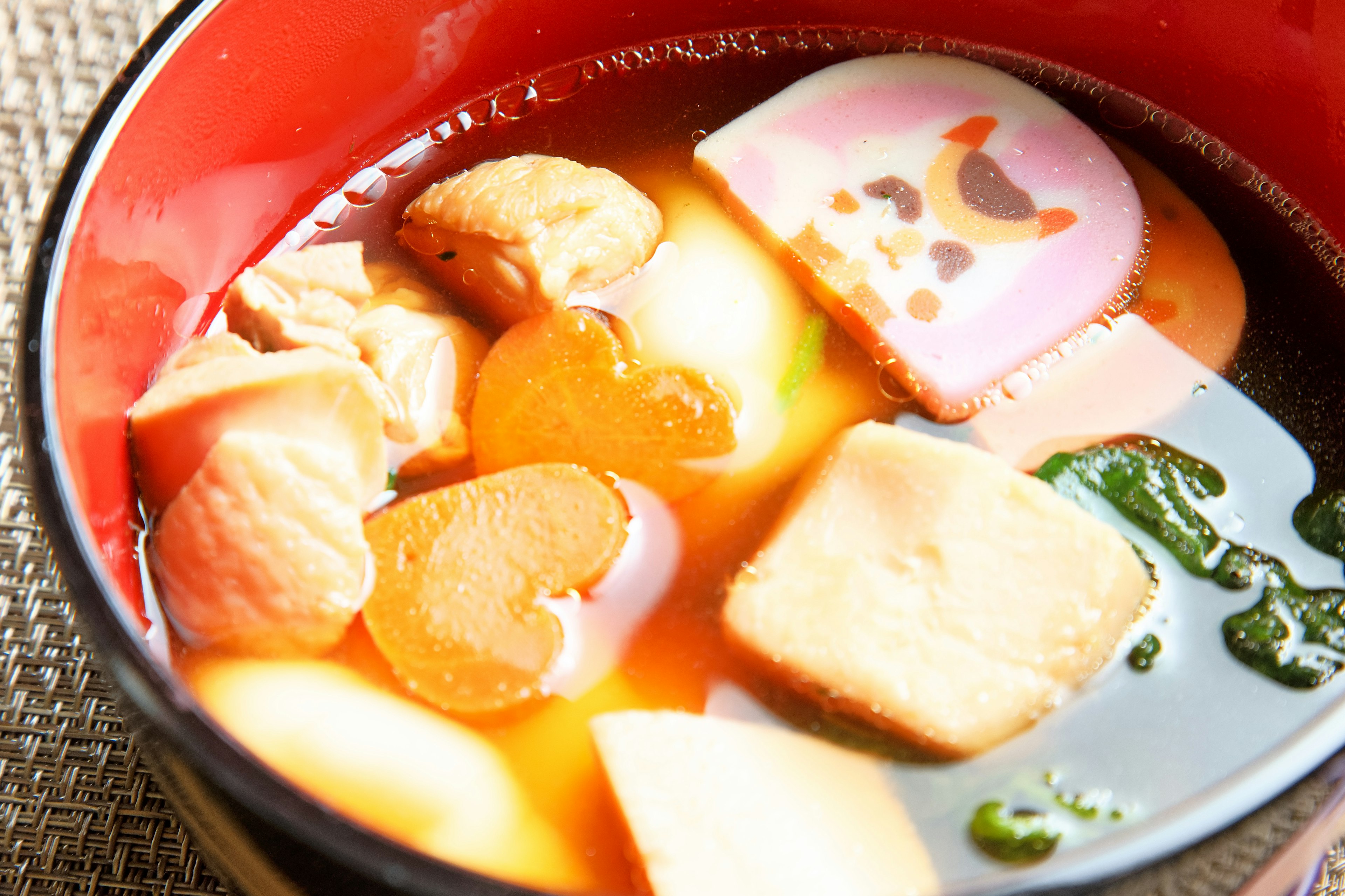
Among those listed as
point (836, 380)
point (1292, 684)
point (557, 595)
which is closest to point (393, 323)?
point (557, 595)

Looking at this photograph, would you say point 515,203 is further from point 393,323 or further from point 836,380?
point 836,380

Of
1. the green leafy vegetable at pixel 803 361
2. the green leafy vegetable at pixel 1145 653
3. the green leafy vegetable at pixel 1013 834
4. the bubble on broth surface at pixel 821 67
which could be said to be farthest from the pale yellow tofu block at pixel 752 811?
A: the bubble on broth surface at pixel 821 67

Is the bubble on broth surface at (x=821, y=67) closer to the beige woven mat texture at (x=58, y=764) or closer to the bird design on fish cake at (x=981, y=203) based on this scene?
the bird design on fish cake at (x=981, y=203)

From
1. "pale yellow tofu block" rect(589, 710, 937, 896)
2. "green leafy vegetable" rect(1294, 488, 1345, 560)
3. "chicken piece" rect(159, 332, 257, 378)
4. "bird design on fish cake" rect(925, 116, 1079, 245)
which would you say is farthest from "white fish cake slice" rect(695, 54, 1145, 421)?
"chicken piece" rect(159, 332, 257, 378)

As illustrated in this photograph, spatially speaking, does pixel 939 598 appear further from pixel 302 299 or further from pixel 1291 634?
pixel 302 299

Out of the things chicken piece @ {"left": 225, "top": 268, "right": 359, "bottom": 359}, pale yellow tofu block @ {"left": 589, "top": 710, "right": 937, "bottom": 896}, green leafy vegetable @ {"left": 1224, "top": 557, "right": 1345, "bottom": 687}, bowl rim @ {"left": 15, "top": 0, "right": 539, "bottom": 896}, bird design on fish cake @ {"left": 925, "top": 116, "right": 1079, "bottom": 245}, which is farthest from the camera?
bird design on fish cake @ {"left": 925, "top": 116, "right": 1079, "bottom": 245}

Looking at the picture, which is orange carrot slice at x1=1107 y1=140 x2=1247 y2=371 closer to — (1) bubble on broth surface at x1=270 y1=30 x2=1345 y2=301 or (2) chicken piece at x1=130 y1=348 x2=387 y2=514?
(1) bubble on broth surface at x1=270 y1=30 x2=1345 y2=301
